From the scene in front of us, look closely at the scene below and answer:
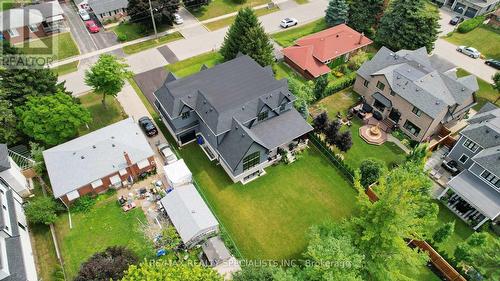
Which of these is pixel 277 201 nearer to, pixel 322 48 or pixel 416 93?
pixel 416 93

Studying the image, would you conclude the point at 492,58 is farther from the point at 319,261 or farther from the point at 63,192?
the point at 63,192

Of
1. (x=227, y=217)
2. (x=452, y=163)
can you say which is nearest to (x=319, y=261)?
(x=227, y=217)

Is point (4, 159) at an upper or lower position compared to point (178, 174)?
upper

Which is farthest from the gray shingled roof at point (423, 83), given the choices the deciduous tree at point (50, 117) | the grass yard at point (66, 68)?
the grass yard at point (66, 68)

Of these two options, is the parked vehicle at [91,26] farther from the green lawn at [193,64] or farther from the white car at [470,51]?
the white car at [470,51]

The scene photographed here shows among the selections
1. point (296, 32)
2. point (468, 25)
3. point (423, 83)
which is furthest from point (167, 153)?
point (468, 25)
